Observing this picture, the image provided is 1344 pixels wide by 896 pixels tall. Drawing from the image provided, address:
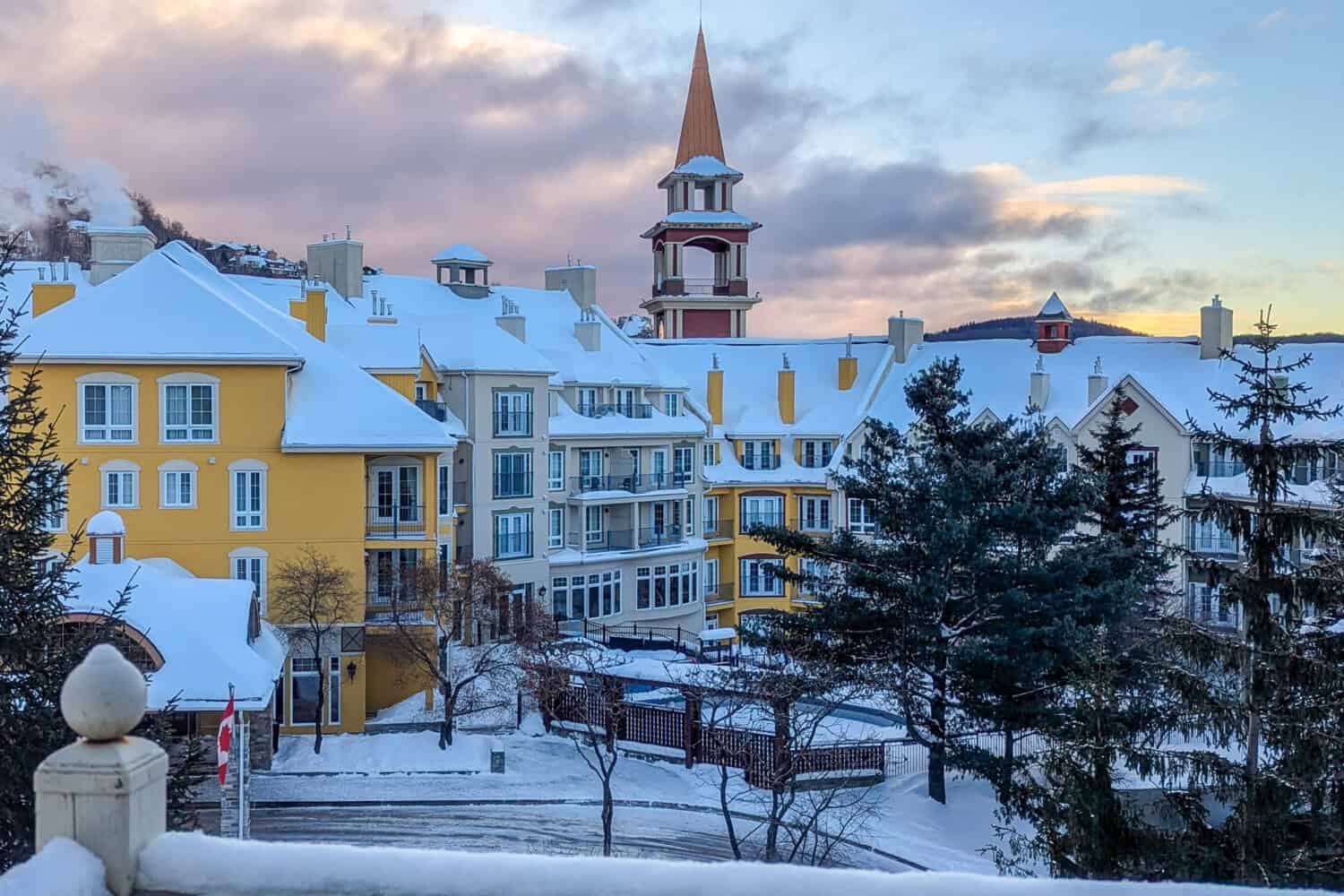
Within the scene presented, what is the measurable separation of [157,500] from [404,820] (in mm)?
13015

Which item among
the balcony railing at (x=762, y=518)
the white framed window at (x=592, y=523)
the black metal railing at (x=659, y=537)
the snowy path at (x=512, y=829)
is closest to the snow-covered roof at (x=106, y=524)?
the snowy path at (x=512, y=829)

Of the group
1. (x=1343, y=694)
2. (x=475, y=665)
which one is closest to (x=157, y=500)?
(x=475, y=665)

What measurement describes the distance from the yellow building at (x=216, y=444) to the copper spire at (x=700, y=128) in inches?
1913

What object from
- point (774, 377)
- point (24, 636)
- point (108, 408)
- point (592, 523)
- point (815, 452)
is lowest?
point (592, 523)

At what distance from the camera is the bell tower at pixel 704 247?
7162cm

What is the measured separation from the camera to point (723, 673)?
2677 cm

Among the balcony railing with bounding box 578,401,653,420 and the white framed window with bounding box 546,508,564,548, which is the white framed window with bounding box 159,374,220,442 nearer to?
the white framed window with bounding box 546,508,564,548

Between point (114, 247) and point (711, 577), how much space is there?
28483mm

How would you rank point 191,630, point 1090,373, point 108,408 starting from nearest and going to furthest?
1. point 191,630
2. point 108,408
3. point 1090,373

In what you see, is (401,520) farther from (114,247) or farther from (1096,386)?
(1096,386)

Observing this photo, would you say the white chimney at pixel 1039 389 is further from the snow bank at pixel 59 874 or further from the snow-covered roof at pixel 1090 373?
the snow bank at pixel 59 874

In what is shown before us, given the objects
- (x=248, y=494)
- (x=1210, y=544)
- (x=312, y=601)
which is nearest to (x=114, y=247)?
(x=248, y=494)

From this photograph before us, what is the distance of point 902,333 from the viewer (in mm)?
59000

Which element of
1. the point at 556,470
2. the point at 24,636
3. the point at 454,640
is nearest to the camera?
the point at 24,636
